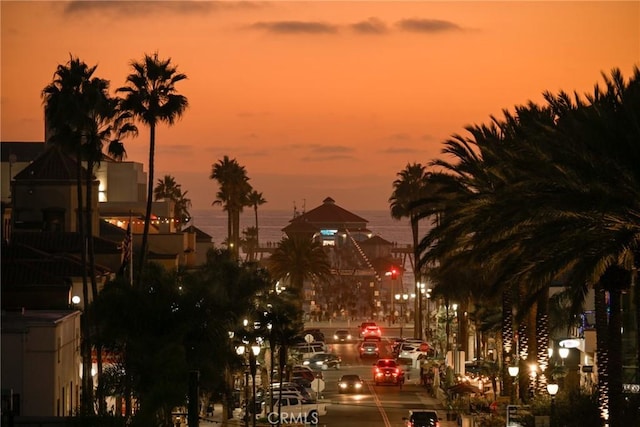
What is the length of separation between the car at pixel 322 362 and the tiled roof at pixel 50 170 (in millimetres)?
18794

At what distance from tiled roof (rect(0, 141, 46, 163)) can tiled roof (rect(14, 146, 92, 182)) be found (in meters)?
27.5

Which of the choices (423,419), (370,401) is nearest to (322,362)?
(370,401)

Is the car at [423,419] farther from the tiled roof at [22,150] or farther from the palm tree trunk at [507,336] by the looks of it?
the tiled roof at [22,150]

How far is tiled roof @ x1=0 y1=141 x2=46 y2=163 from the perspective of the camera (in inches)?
4215

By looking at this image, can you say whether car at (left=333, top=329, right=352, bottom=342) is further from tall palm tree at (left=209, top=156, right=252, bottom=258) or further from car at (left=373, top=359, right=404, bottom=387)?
car at (left=373, top=359, right=404, bottom=387)

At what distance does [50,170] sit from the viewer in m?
77.7

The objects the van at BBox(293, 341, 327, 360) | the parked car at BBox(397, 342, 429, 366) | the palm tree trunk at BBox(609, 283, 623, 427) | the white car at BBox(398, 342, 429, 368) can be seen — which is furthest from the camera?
the white car at BBox(398, 342, 429, 368)

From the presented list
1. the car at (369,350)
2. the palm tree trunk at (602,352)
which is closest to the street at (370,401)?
the car at (369,350)

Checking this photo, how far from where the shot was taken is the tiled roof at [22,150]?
10706 cm

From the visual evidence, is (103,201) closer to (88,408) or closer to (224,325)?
(224,325)

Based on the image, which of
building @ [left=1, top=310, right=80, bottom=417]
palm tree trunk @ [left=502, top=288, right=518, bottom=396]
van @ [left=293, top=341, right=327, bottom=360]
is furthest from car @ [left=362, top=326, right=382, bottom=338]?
building @ [left=1, top=310, right=80, bottom=417]

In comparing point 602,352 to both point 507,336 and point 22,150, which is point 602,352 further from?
point 22,150

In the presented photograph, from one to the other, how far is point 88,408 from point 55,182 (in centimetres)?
4240

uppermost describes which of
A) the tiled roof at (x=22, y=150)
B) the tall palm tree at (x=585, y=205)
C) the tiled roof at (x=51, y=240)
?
the tiled roof at (x=22, y=150)
